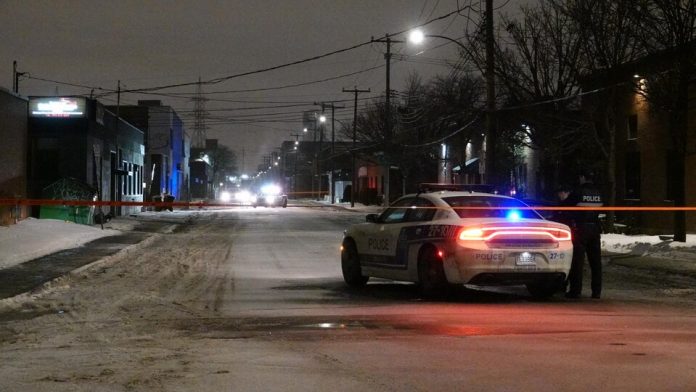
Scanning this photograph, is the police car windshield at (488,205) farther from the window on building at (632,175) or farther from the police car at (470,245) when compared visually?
the window on building at (632,175)

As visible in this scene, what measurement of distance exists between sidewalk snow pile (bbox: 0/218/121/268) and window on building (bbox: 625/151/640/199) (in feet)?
60.4

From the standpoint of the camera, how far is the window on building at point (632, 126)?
1103 inches

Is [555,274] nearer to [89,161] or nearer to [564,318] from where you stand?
[564,318]

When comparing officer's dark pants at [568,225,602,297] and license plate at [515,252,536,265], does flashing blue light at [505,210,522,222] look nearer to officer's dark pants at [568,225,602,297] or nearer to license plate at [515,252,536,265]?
license plate at [515,252,536,265]

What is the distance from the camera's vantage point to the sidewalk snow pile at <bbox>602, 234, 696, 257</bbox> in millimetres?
19375

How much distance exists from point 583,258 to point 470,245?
216cm

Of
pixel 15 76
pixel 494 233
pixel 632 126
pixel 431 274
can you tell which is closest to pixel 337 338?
pixel 431 274

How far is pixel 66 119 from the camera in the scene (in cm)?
3272

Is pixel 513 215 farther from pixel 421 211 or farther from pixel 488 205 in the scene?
pixel 421 211

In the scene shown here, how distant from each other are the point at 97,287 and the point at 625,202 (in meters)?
21.2

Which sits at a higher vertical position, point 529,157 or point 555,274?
point 529,157

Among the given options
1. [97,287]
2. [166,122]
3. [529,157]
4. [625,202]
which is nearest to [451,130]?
[529,157]

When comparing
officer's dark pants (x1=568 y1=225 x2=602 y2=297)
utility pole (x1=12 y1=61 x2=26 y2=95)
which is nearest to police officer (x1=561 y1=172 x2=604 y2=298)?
officer's dark pants (x1=568 y1=225 x2=602 y2=297)

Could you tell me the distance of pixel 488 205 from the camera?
11609 mm
